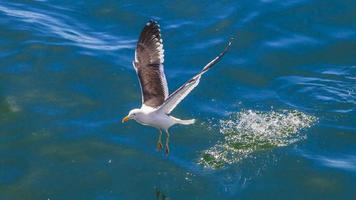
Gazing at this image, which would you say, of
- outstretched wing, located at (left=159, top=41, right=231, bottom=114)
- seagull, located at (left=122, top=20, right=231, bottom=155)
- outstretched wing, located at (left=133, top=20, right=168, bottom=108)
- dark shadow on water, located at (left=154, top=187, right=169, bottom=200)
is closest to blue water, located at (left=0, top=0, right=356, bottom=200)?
dark shadow on water, located at (left=154, top=187, right=169, bottom=200)

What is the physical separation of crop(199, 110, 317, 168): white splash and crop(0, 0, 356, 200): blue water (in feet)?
0.10

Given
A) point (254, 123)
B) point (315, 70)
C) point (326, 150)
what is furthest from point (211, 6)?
point (326, 150)

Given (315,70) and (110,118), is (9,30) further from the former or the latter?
(315,70)

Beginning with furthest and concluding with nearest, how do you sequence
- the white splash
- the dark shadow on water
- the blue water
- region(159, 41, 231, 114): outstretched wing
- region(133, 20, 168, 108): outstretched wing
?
the white splash
the blue water
the dark shadow on water
region(133, 20, 168, 108): outstretched wing
region(159, 41, 231, 114): outstretched wing

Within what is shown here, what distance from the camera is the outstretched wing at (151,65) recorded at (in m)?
13.9

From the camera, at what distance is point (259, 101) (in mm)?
16516

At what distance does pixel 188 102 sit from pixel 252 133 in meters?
1.92

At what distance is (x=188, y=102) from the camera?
16.7 m

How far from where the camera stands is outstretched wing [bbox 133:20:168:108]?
Result: 45.6 ft

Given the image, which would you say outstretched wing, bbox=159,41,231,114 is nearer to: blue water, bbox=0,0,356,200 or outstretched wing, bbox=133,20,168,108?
outstretched wing, bbox=133,20,168,108

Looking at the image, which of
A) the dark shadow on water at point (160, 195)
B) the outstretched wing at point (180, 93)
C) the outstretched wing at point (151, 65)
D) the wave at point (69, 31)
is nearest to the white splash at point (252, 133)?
the dark shadow on water at point (160, 195)

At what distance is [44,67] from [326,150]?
7424mm

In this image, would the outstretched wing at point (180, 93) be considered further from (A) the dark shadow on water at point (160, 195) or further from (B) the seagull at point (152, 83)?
(A) the dark shadow on water at point (160, 195)

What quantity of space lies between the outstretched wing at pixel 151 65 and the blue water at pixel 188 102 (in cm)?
176
